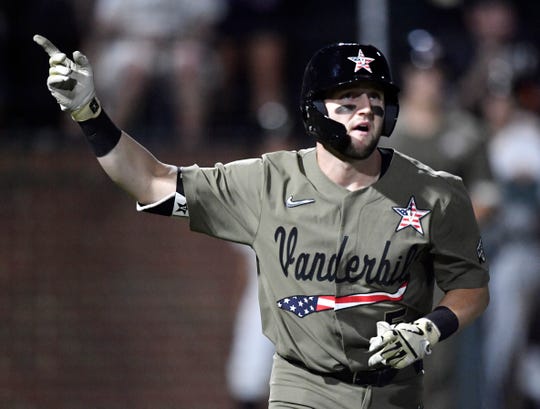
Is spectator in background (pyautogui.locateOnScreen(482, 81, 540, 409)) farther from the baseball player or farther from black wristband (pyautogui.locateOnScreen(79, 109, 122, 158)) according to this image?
black wristband (pyautogui.locateOnScreen(79, 109, 122, 158))

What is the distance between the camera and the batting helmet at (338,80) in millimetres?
4781

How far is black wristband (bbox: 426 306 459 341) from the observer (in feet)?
15.5

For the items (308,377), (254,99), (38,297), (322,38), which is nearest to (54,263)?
(38,297)

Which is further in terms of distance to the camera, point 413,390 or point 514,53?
point 514,53

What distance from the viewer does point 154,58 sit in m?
8.91

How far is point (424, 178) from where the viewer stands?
4934 millimetres

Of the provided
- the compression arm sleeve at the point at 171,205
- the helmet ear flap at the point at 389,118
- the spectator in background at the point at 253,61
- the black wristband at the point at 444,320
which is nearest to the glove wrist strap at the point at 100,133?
the compression arm sleeve at the point at 171,205

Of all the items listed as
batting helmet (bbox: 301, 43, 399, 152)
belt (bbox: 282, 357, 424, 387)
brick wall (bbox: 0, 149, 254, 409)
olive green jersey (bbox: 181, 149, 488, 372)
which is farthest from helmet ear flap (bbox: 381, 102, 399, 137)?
brick wall (bbox: 0, 149, 254, 409)

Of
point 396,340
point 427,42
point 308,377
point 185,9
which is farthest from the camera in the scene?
point 185,9

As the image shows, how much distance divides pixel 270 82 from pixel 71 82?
458 centimetres

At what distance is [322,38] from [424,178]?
4277 mm

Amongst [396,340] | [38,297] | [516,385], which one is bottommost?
[516,385]

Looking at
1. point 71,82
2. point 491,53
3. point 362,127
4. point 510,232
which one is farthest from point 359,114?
point 491,53

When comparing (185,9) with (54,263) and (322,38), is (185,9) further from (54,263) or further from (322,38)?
(54,263)
